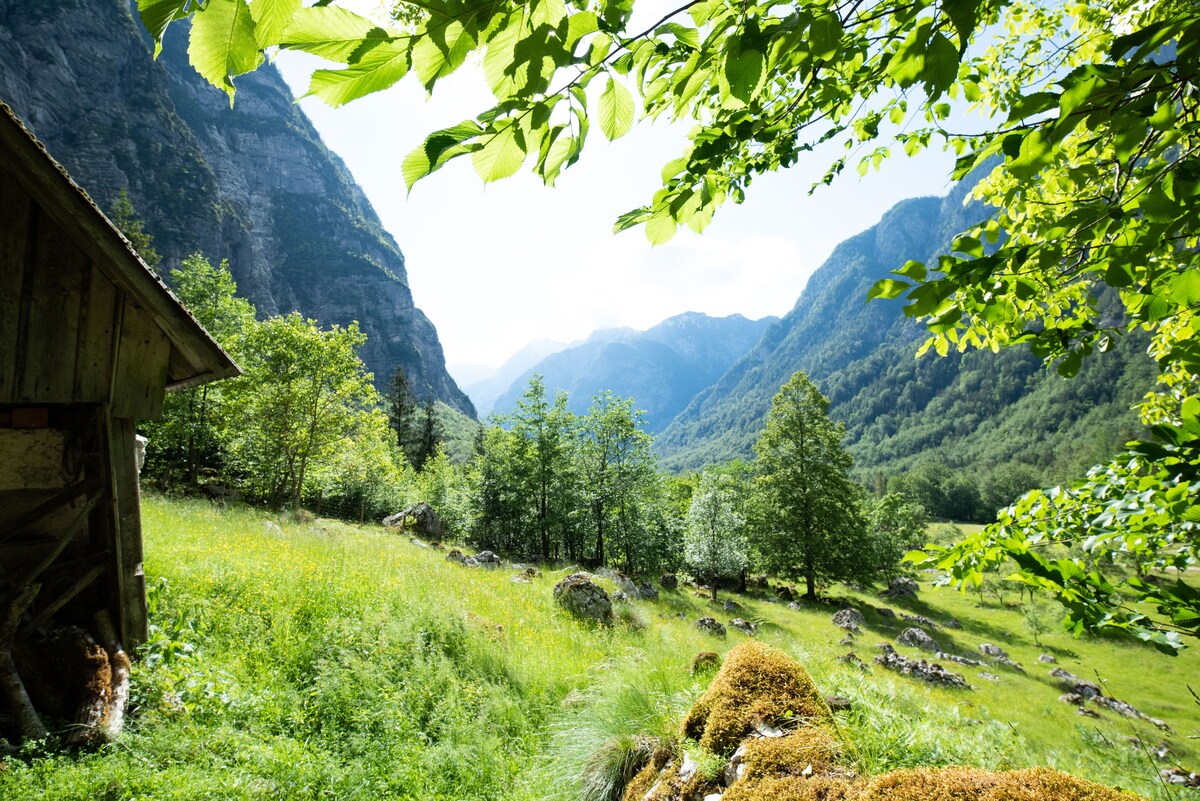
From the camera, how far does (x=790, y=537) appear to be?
28.9 metres

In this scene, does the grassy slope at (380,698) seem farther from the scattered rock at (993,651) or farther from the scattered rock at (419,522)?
the scattered rock at (419,522)

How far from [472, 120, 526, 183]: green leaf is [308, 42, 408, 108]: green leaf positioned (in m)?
0.24

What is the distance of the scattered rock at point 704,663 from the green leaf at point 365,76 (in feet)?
20.0

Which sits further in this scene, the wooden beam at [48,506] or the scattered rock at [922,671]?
the scattered rock at [922,671]

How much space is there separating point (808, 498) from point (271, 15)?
31675mm

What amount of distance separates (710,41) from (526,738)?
7027 mm

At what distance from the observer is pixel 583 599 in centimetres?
1243

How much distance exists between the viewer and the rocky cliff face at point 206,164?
85.3 m

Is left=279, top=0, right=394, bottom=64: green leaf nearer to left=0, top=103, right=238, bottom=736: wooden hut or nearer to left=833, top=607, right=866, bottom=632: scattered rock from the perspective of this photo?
left=0, top=103, right=238, bottom=736: wooden hut

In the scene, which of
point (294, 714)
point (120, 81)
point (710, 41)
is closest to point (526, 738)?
point (294, 714)

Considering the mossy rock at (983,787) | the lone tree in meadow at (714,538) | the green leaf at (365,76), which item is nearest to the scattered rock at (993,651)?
the lone tree in meadow at (714,538)

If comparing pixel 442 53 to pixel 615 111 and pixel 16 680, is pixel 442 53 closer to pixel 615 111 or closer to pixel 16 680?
pixel 615 111

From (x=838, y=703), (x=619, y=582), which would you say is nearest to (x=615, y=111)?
(x=838, y=703)

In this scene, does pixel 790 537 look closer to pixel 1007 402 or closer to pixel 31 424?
pixel 31 424
